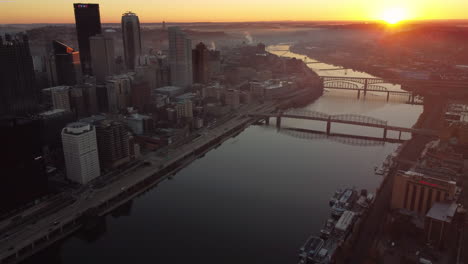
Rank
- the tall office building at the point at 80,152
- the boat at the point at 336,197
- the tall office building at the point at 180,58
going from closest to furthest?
the boat at the point at 336,197 < the tall office building at the point at 80,152 < the tall office building at the point at 180,58

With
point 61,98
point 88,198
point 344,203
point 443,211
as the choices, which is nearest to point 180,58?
point 61,98

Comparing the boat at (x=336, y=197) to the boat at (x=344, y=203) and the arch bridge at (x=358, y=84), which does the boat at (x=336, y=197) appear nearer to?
the boat at (x=344, y=203)

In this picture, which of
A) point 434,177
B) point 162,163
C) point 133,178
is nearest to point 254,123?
point 162,163

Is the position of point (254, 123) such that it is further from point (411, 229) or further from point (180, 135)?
point (411, 229)

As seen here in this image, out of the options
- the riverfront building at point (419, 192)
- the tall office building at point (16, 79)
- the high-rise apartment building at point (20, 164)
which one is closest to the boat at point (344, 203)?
the riverfront building at point (419, 192)

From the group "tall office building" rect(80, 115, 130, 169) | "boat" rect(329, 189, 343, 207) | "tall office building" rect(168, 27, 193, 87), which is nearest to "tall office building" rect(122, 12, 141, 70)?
"tall office building" rect(168, 27, 193, 87)

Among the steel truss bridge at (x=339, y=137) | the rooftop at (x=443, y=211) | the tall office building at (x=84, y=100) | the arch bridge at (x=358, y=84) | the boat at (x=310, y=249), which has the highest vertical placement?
the tall office building at (x=84, y=100)

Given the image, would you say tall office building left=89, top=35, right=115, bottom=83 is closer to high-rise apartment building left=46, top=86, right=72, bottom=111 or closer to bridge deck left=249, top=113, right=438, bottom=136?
high-rise apartment building left=46, top=86, right=72, bottom=111
